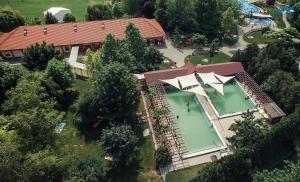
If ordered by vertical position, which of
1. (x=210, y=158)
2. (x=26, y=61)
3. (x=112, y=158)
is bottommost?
(x=210, y=158)

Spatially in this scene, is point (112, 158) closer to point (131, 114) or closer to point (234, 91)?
point (131, 114)

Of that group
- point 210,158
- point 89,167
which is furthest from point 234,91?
point 89,167

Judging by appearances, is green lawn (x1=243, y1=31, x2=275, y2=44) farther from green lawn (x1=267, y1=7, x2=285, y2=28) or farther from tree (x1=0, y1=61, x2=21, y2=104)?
tree (x1=0, y1=61, x2=21, y2=104)

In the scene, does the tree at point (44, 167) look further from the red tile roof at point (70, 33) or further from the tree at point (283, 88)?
the red tile roof at point (70, 33)

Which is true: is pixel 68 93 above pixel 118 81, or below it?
below

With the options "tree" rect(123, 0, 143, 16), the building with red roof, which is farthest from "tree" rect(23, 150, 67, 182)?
"tree" rect(123, 0, 143, 16)

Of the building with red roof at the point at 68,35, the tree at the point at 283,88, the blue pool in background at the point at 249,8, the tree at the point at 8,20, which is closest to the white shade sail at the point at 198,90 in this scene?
the tree at the point at 283,88
